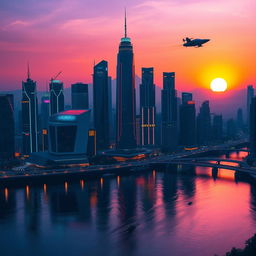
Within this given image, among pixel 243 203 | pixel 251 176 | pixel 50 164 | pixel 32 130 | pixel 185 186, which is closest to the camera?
pixel 243 203

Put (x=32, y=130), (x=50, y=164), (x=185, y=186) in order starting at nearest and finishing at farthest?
(x=185, y=186) < (x=50, y=164) < (x=32, y=130)

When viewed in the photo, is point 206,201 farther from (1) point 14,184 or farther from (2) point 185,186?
(1) point 14,184

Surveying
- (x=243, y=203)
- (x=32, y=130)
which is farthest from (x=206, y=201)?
(x=32, y=130)

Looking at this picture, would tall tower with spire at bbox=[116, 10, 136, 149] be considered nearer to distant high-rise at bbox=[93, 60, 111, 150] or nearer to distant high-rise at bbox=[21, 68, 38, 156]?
distant high-rise at bbox=[93, 60, 111, 150]

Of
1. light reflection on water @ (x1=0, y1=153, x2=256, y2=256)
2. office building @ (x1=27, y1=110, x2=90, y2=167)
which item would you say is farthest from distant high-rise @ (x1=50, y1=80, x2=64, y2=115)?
light reflection on water @ (x1=0, y1=153, x2=256, y2=256)

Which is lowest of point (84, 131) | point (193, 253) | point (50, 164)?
point (193, 253)
